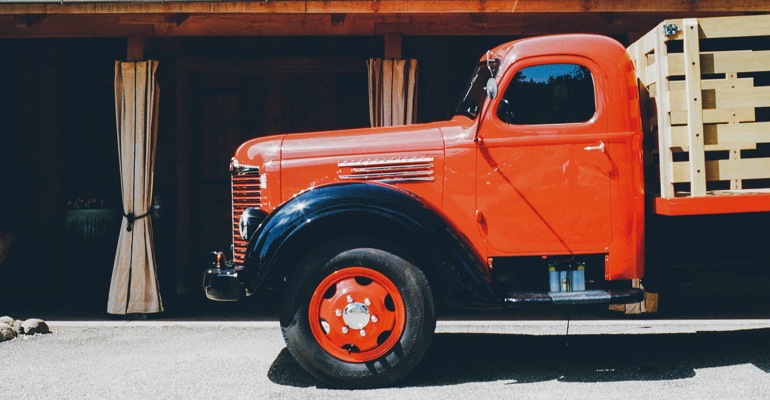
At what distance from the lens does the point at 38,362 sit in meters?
5.82

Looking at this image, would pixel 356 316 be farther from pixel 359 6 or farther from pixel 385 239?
pixel 359 6

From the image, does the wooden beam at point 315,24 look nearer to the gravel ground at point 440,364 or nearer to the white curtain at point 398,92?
the white curtain at point 398,92

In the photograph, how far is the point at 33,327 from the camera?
6.82 metres

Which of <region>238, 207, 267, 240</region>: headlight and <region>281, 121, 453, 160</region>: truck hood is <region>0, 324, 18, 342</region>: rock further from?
<region>281, 121, 453, 160</region>: truck hood

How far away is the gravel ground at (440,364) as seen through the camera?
16.0 ft

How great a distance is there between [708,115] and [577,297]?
136 centimetres

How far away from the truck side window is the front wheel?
1187 millimetres

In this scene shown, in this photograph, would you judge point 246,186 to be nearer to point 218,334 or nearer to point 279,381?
point 279,381

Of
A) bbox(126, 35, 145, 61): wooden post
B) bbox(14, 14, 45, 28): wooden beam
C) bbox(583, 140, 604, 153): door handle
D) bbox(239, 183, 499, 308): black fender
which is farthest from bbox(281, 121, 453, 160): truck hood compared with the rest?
bbox(14, 14, 45, 28): wooden beam

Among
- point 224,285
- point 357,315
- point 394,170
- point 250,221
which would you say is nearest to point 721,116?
point 394,170

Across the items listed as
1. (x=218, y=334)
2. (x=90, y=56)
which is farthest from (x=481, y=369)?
(x=90, y=56)

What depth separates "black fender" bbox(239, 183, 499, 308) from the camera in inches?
194

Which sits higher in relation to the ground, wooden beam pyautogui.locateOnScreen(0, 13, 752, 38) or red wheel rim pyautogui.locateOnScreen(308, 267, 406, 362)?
wooden beam pyautogui.locateOnScreen(0, 13, 752, 38)

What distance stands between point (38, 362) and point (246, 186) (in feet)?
6.58
